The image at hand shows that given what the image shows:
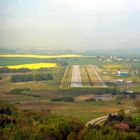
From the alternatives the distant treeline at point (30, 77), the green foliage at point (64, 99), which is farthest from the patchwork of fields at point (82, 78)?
the green foliage at point (64, 99)

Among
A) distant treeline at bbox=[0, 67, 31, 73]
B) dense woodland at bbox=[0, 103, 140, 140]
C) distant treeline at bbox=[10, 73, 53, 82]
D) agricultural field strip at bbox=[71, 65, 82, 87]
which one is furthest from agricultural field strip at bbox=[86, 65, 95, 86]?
dense woodland at bbox=[0, 103, 140, 140]

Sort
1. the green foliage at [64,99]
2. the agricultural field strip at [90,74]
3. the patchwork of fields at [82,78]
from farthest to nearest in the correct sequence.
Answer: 1. the agricultural field strip at [90,74]
2. the patchwork of fields at [82,78]
3. the green foliage at [64,99]

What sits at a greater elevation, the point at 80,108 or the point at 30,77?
the point at 30,77

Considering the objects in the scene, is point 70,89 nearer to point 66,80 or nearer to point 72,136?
point 66,80

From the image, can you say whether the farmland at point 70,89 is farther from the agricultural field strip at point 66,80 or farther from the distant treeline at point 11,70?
the distant treeline at point 11,70

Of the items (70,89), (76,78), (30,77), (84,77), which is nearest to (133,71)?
(84,77)

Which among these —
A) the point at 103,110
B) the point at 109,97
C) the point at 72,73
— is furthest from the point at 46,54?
the point at 103,110

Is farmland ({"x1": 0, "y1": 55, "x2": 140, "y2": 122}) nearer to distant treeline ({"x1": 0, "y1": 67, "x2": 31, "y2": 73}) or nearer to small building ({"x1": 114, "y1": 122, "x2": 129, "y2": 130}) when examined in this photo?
distant treeline ({"x1": 0, "y1": 67, "x2": 31, "y2": 73})

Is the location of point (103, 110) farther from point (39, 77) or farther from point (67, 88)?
point (39, 77)
